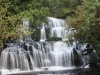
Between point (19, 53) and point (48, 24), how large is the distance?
25.3 feet

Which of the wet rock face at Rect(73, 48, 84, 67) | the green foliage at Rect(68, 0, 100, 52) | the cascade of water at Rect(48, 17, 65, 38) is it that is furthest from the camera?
the cascade of water at Rect(48, 17, 65, 38)

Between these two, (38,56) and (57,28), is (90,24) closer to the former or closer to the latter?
(38,56)

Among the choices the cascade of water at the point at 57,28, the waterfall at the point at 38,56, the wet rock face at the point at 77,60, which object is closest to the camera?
the waterfall at the point at 38,56

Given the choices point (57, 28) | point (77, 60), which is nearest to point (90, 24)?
point (77, 60)

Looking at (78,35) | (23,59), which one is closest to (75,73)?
(78,35)

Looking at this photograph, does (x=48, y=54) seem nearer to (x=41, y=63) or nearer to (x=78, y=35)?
(x=41, y=63)

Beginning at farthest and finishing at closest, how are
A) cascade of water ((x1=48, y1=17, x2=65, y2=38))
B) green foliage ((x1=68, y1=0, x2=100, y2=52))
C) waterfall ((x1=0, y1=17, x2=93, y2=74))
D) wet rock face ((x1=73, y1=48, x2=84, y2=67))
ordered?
cascade of water ((x1=48, y1=17, x2=65, y2=38)), wet rock face ((x1=73, y1=48, x2=84, y2=67)), waterfall ((x1=0, y1=17, x2=93, y2=74)), green foliage ((x1=68, y1=0, x2=100, y2=52))

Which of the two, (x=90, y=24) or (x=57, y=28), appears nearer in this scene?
(x=90, y=24)

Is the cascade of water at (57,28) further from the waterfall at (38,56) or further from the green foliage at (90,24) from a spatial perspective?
the green foliage at (90,24)

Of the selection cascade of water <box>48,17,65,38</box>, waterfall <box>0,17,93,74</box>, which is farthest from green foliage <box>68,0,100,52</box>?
cascade of water <box>48,17,65,38</box>

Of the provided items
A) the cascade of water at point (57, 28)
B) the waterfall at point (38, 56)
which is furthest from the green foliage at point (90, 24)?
the cascade of water at point (57, 28)

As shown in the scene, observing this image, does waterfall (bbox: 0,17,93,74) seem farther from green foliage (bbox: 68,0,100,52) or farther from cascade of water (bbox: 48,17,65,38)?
green foliage (bbox: 68,0,100,52)

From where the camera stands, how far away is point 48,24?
97.1 feet

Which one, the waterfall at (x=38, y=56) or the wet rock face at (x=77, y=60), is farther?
the wet rock face at (x=77, y=60)
